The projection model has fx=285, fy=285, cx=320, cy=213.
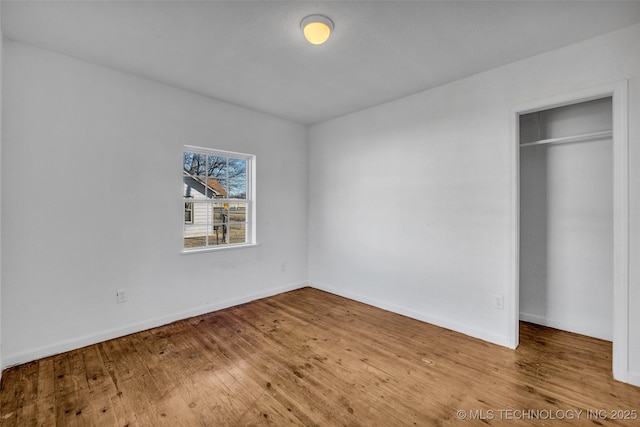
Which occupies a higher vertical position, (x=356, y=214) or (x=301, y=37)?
(x=301, y=37)

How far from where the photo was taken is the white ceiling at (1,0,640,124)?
6.32ft

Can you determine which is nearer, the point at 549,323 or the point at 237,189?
the point at 549,323

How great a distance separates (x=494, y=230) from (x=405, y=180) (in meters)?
1.11

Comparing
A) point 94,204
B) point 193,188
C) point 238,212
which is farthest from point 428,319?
point 94,204

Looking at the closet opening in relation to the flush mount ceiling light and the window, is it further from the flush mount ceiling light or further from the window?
the window

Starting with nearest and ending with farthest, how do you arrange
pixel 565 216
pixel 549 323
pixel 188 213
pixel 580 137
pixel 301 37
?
pixel 301 37 → pixel 580 137 → pixel 565 216 → pixel 549 323 → pixel 188 213

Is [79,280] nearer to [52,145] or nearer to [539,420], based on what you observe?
[52,145]

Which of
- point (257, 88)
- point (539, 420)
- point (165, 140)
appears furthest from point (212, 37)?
point (539, 420)

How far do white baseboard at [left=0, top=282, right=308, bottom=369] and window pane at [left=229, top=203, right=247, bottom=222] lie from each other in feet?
3.47

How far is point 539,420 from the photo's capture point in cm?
172

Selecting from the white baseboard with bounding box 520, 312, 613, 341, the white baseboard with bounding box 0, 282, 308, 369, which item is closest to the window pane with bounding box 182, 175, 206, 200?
the white baseboard with bounding box 0, 282, 308, 369

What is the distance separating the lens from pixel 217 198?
3.68m

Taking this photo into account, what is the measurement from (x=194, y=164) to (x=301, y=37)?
2.03 meters

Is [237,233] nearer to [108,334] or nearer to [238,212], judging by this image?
[238,212]
